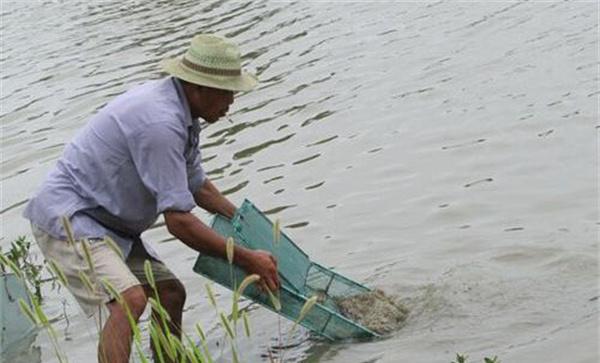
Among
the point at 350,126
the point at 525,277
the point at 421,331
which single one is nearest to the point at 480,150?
the point at 350,126

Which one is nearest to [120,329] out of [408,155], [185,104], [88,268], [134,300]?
[134,300]

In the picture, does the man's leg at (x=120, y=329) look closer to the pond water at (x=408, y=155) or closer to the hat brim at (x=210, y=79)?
the hat brim at (x=210, y=79)

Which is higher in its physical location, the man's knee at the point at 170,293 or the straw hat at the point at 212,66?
the straw hat at the point at 212,66

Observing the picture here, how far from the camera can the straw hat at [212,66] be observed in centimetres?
443

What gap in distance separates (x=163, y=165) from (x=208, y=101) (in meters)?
0.39

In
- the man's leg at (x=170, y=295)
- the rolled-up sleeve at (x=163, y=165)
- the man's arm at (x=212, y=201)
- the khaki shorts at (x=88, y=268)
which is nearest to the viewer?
the rolled-up sleeve at (x=163, y=165)

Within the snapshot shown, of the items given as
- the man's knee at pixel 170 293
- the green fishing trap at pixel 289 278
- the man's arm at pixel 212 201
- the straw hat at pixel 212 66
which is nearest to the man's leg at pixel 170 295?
the man's knee at pixel 170 293

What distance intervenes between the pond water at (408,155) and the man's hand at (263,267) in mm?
955

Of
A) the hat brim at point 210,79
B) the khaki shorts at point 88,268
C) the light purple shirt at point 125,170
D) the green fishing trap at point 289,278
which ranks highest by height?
the hat brim at point 210,79

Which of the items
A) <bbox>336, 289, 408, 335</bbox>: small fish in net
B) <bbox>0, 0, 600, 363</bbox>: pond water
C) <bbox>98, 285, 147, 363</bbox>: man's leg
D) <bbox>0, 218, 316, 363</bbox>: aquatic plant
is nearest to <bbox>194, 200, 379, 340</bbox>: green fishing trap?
<bbox>336, 289, 408, 335</bbox>: small fish in net

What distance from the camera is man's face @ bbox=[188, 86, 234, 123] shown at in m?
4.51

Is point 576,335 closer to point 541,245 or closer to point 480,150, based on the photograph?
point 541,245

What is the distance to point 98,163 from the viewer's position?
14.9 feet

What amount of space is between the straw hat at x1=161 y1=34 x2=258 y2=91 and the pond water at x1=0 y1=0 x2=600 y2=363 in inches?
66.0
